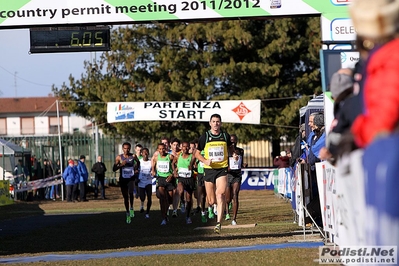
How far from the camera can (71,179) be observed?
1433 inches

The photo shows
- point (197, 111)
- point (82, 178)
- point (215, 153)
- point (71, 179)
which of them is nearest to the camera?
point (215, 153)

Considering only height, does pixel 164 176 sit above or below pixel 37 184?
above

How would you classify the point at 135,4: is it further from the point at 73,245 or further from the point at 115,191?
the point at 115,191

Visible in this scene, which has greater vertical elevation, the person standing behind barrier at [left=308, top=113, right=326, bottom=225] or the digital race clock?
the digital race clock

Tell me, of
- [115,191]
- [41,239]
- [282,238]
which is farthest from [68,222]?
[115,191]

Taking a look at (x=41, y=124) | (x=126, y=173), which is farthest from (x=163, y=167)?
(x=41, y=124)

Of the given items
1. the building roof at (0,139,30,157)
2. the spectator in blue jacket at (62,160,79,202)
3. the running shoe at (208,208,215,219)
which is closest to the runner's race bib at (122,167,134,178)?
the running shoe at (208,208,215,219)

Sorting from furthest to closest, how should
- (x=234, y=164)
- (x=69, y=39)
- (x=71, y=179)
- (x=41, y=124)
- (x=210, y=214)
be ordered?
(x=41, y=124) < (x=71, y=179) < (x=210, y=214) < (x=234, y=164) < (x=69, y=39)

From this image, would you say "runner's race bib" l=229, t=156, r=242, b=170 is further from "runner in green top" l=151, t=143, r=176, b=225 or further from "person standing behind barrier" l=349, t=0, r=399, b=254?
"person standing behind barrier" l=349, t=0, r=399, b=254

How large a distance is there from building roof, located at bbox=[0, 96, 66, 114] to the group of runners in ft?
322

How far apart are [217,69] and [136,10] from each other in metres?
28.5

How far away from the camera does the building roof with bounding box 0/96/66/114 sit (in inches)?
4825

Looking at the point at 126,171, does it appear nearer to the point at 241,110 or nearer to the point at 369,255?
the point at 241,110

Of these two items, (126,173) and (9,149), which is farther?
(9,149)
